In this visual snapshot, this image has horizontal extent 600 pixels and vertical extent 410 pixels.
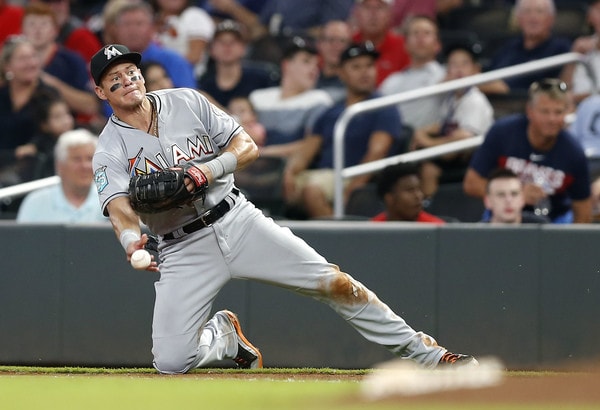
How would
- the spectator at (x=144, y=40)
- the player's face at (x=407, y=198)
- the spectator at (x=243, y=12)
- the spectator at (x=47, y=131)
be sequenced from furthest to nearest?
the spectator at (x=243, y=12), the spectator at (x=144, y=40), the spectator at (x=47, y=131), the player's face at (x=407, y=198)

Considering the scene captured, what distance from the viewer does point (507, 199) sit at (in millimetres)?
8109

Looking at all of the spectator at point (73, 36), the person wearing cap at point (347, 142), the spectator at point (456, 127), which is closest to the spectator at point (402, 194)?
the person wearing cap at point (347, 142)

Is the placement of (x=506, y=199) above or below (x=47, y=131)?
below

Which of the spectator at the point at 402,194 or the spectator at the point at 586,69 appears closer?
the spectator at the point at 402,194

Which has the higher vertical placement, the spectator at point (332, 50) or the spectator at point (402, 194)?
the spectator at point (332, 50)

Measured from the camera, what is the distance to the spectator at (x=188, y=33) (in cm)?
1185

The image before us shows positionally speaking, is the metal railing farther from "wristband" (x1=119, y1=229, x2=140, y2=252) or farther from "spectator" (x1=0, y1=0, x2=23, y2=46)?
"spectator" (x1=0, y1=0, x2=23, y2=46)

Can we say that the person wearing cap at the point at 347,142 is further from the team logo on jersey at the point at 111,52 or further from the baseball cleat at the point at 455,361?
the team logo on jersey at the point at 111,52

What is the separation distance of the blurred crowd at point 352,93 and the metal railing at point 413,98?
0.44ft

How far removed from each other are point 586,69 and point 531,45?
70 cm

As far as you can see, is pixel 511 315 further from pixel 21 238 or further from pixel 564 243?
pixel 21 238

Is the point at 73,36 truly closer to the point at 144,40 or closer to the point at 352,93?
the point at 144,40

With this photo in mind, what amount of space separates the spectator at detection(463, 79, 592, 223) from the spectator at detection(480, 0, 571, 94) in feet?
4.44

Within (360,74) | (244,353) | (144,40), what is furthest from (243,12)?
(244,353)
